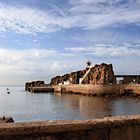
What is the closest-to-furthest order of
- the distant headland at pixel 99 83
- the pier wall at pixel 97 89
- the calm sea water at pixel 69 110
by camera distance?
the calm sea water at pixel 69 110 → the distant headland at pixel 99 83 → the pier wall at pixel 97 89

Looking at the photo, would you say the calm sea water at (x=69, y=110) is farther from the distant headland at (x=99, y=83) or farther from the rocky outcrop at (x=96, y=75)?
the rocky outcrop at (x=96, y=75)

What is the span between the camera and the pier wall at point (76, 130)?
13.4ft

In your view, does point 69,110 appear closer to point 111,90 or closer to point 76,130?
point 111,90

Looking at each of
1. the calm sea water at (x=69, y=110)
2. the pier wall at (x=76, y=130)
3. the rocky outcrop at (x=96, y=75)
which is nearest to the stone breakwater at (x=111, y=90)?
the rocky outcrop at (x=96, y=75)

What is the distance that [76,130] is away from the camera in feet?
14.4

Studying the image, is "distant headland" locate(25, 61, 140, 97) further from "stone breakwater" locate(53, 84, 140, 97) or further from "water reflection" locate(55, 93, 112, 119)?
"water reflection" locate(55, 93, 112, 119)

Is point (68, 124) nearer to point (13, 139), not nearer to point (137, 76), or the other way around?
point (13, 139)

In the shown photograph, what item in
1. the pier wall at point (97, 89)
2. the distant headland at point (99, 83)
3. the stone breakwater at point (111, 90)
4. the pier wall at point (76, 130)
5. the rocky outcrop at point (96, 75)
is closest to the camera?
the pier wall at point (76, 130)

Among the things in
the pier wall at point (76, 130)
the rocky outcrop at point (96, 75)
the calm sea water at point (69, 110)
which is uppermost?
the rocky outcrop at point (96, 75)

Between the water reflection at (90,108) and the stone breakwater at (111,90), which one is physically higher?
the stone breakwater at (111,90)

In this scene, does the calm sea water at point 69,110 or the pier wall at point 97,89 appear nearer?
the calm sea water at point 69,110

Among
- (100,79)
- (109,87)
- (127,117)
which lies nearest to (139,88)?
(109,87)

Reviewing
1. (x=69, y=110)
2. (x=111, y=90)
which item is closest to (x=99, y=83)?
(x=111, y=90)

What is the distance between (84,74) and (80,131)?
8679 centimetres
